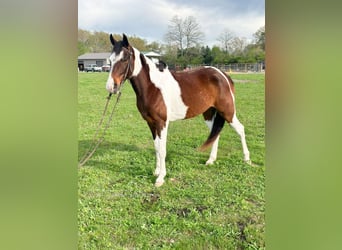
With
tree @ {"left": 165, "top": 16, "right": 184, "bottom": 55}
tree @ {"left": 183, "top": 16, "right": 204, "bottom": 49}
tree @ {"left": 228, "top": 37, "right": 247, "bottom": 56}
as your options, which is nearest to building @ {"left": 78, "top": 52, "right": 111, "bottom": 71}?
tree @ {"left": 165, "top": 16, "right": 184, "bottom": 55}

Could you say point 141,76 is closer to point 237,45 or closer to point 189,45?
point 189,45

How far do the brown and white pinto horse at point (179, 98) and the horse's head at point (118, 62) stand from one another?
7 centimetres

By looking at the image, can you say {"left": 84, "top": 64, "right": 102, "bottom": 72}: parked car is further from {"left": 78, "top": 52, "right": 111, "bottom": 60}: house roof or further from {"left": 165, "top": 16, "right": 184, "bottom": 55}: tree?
{"left": 165, "top": 16, "right": 184, "bottom": 55}: tree

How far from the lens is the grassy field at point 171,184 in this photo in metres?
1.74

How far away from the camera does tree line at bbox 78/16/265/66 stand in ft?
5.32

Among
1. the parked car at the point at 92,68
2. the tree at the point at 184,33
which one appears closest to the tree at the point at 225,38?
the tree at the point at 184,33

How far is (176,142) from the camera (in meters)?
2.09

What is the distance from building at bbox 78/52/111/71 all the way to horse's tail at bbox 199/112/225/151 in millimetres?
892

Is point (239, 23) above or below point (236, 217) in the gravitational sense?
above
